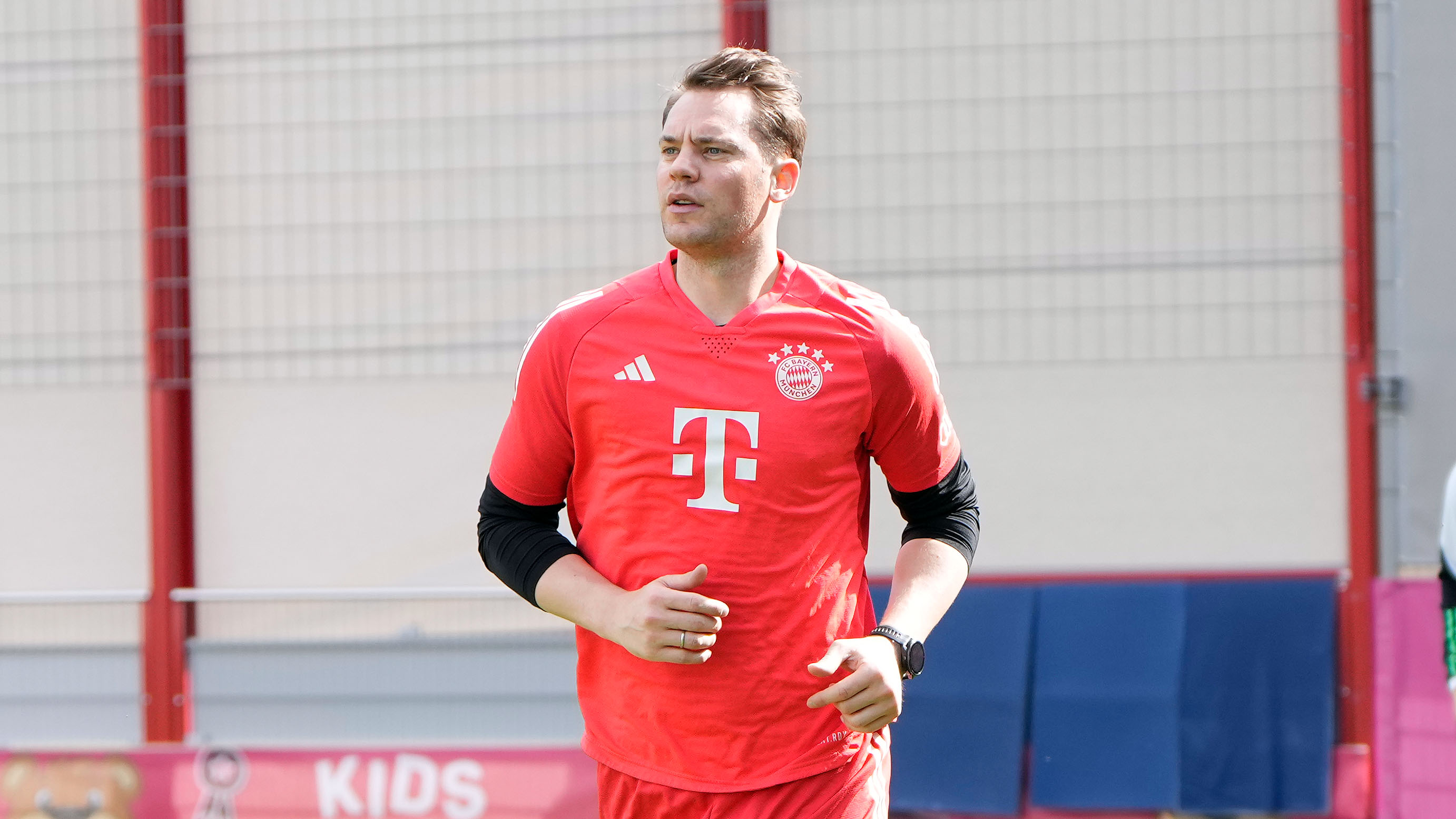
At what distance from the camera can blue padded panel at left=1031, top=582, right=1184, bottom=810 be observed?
15.0 feet

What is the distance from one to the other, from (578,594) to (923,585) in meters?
0.60

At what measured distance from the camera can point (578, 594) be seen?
85.8 inches

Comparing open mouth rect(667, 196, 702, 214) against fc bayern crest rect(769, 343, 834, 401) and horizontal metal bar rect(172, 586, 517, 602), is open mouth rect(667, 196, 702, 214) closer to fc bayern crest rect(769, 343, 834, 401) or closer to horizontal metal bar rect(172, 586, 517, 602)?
fc bayern crest rect(769, 343, 834, 401)

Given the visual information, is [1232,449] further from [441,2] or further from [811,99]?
[441,2]

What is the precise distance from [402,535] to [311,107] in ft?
5.56

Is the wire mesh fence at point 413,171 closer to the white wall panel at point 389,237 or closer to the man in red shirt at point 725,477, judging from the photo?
the white wall panel at point 389,237

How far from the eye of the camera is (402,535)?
5.04 meters

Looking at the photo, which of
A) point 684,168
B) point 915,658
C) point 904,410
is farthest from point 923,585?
point 684,168

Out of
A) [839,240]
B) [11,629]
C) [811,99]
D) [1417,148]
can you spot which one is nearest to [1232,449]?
[1417,148]

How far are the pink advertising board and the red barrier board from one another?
2.77 m

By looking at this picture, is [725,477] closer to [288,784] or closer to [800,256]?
[800,256]

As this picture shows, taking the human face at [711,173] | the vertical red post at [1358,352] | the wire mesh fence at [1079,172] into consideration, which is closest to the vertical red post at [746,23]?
the wire mesh fence at [1079,172]

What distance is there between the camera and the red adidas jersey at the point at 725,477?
85.8 inches

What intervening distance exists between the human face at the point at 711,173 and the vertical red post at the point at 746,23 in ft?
8.68
